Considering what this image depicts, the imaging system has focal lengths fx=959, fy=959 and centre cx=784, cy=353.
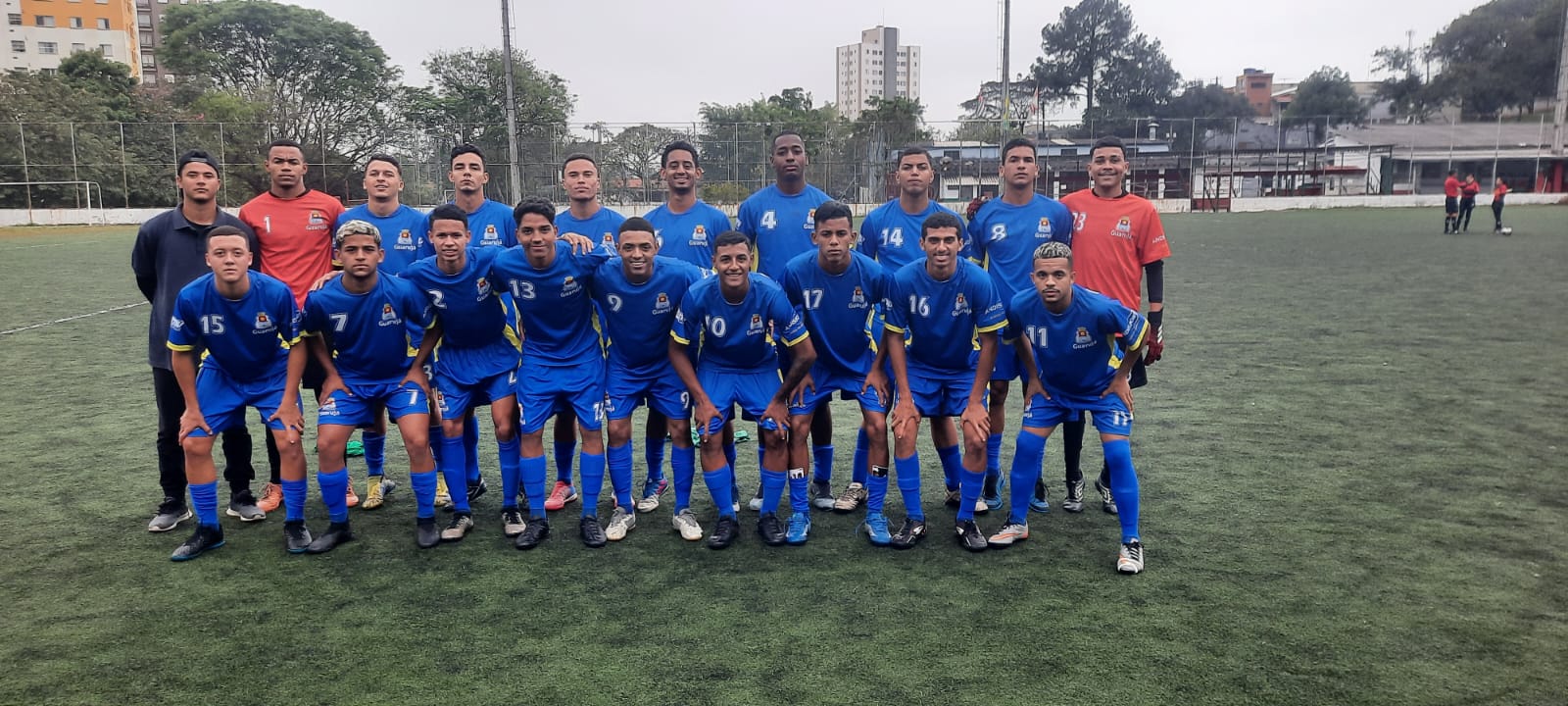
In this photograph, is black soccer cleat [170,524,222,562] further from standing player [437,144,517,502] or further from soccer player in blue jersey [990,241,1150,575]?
soccer player in blue jersey [990,241,1150,575]

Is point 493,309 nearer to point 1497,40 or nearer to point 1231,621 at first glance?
point 1231,621

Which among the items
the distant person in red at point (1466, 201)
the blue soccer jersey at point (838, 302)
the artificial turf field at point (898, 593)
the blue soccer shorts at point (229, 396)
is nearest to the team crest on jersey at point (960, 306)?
the blue soccer jersey at point (838, 302)

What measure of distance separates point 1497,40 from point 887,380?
81.2m

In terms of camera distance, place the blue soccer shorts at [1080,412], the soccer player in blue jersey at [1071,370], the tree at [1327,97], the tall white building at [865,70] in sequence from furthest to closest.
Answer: the tall white building at [865,70] < the tree at [1327,97] < the blue soccer shorts at [1080,412] < the soccer player in blue jersey at [1071,370]

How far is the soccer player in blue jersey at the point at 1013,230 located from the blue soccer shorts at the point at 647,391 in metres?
1.70

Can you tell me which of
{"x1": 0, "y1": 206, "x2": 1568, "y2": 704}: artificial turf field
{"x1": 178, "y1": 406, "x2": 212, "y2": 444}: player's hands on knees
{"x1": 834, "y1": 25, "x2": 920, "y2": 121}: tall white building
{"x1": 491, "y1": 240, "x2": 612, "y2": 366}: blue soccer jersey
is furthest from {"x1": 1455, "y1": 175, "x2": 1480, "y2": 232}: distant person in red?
{"x1": 834, "y1": 25, "x2": 920, "y2": 121}: tall white building

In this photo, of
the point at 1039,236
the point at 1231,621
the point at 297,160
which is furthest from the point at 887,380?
the point at 297,160

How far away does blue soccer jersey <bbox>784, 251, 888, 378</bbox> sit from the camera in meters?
4.98

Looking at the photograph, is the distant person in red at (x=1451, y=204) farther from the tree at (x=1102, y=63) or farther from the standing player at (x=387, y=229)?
the tree at (x=1102, y=63)

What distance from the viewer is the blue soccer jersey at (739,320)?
4840 mm

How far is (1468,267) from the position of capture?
16.6m

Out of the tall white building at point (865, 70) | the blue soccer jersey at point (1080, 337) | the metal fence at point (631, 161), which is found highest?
the tall white building at point (865, 70)

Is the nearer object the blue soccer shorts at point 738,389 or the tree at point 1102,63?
the blue soccer shorts at point 738,389

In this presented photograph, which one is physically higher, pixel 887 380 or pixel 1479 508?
pixel 887 380
